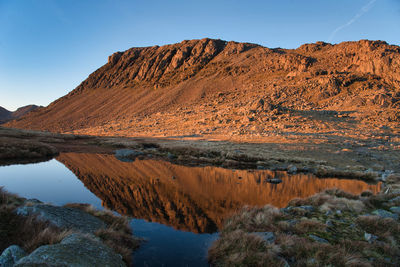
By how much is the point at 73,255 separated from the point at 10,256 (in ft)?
3.49

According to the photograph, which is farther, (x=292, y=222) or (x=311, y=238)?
(x=292, y=222)

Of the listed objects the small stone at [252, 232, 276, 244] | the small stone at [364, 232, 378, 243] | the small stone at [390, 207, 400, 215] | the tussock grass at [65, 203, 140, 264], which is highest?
the tussock grass at [65, 203, 140, 264]

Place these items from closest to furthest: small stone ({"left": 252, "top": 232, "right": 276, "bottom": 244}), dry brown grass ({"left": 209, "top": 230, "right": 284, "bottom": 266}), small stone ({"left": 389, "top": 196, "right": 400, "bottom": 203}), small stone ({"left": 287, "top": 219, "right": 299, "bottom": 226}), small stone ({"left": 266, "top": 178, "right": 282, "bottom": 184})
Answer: dry brown grass ({"left": 209, "top": 230, "right": 284, "bottom": 266}) → small stone ({"left": 252, "top": 232, "right": 276, "bottom": 244}) → small stone ({"left": 287, "top": 219, "right": 299, "bottom": 226}) → small stone ({"left": 389, "top": 196, "right": 400, "bottom": 203}) → small stone ({"left": 266, "top": 178, "right": 282, "bottom": 184})

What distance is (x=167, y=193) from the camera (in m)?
11.3

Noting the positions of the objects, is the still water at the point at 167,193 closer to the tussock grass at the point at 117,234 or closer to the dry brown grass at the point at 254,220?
the tussock grass at the point at 117,234

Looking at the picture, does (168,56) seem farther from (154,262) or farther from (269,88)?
(154,262)

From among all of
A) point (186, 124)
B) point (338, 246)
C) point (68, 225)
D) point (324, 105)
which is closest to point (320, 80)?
point (324, 105)

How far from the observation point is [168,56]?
113 m

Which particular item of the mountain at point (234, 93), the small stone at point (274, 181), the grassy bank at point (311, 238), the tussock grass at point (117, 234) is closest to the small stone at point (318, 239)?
the grassy bank at point (311, 238)

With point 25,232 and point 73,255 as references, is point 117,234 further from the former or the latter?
point 73,255

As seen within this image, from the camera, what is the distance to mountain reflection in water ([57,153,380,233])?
866cm

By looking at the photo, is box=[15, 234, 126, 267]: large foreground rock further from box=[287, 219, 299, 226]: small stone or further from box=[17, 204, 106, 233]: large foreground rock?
box=[287, 219, 299, 226]: small stone

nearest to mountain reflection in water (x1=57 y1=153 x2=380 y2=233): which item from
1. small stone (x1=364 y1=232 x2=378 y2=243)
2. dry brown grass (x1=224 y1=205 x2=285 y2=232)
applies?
dry brown grass (x1=224 y1=205 x2=285 y2=232)

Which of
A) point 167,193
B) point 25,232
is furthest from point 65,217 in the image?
point 167,193
